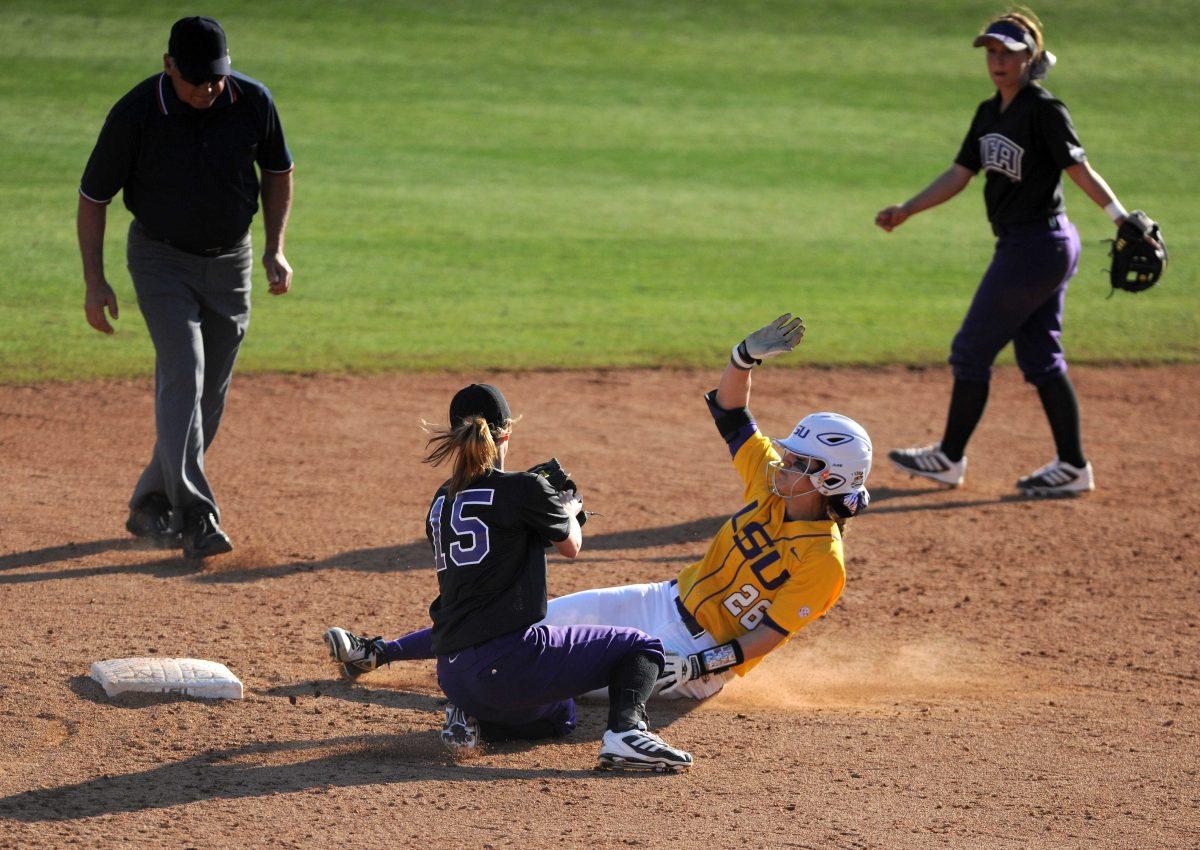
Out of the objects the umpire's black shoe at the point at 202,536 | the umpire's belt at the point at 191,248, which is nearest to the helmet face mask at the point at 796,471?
the umpire's black shoe at the point at 202,536

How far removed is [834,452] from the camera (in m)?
5.02

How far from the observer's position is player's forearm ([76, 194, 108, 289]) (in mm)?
6191


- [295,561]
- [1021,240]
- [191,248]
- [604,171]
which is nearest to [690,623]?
[295,561]

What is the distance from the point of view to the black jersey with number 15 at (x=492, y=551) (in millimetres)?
4570

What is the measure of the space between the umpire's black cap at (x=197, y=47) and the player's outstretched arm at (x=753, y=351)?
2.46 m

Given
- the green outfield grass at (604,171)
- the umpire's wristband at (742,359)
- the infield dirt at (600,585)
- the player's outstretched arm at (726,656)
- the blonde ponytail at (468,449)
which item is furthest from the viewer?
the green outfield grass at (604,171)

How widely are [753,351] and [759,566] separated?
796 mm

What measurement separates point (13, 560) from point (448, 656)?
8.53 ft

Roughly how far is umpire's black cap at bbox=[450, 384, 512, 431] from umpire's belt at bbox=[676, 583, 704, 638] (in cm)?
122

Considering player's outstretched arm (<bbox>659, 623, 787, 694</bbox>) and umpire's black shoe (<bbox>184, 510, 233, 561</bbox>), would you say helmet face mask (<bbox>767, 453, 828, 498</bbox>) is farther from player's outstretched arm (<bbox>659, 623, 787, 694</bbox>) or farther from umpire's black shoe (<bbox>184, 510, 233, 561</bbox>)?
umpire's black shoe (<bbox>184, 510, 233, 561</bbox>)

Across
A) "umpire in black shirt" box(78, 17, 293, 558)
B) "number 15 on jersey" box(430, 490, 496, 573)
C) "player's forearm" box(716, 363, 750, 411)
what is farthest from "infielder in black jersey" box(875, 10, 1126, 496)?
"number 15 on jersey" box(430, 490, 496, 573)

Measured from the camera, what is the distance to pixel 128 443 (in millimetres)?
8031

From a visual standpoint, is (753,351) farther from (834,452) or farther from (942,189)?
(942,189)

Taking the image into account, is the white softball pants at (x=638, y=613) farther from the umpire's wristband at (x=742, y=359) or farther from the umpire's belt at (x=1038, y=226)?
the umpire's belt at (x=1038, y=226)
